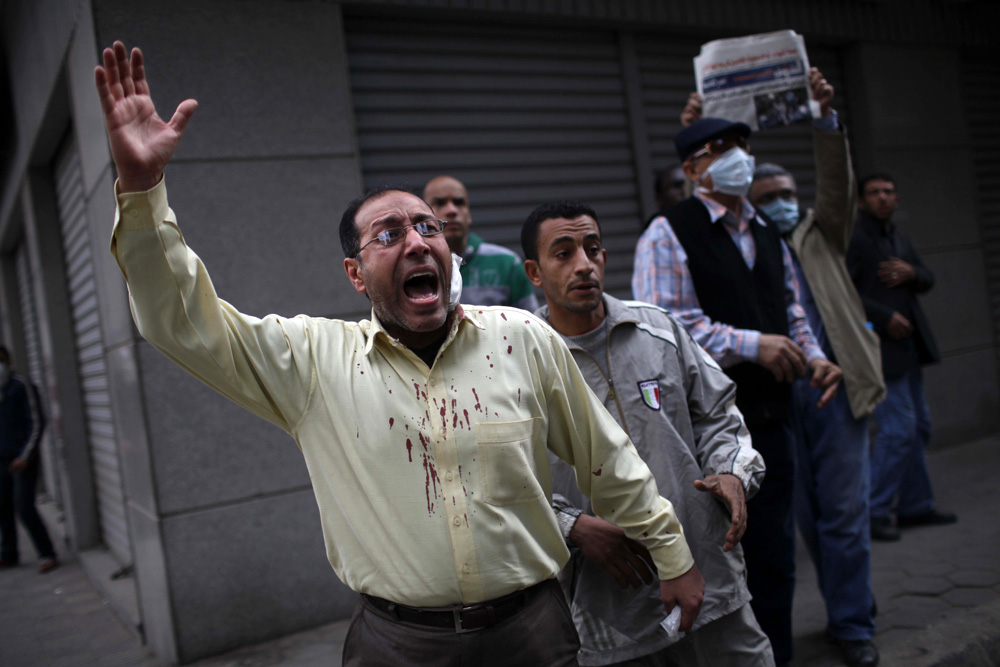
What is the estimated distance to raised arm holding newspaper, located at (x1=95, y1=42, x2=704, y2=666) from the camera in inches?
72.6

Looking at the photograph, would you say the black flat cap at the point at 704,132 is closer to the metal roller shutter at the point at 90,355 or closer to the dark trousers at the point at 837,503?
the dark trousers at the point at 837,503

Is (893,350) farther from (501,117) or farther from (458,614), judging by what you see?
(458,614)

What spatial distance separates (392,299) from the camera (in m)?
2.01

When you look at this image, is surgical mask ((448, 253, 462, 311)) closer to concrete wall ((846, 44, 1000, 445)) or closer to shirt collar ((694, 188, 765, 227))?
shirt collar ((694, 188, 765, 227))

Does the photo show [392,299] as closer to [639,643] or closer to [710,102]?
[639,643]

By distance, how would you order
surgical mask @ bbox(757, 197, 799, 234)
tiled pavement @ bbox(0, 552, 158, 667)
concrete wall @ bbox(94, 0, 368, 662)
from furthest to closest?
tiled pavement @ bbox(0, 552, 158, 667) → surgical mask @ bbox(757, 197, 799, 234) → concrete wall @ bbox(94, 0, 368, 662)

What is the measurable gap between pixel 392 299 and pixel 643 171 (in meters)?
4.83

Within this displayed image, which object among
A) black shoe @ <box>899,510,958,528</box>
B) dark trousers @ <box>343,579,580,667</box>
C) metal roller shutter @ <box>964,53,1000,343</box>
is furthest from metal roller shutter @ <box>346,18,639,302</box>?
metal roller shutter @ <box>964,53,1000,343</box>

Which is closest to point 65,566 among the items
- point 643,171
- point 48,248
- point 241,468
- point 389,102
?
point 48,248

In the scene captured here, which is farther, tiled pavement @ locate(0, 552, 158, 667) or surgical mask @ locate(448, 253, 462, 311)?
tiled pavement @ locate(0, 552, 158, 667)

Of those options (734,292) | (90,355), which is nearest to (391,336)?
(734,292)

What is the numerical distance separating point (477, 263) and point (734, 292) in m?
1.51

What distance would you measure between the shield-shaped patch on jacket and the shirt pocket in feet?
2.13

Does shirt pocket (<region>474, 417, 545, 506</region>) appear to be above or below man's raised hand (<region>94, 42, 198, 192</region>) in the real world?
below
